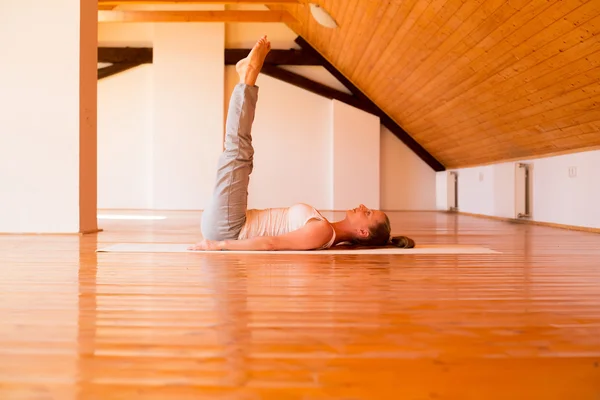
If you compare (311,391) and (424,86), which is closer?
(311,391)

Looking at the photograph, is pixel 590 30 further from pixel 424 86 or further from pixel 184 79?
pixel 184 79

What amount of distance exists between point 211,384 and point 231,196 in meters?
1.98

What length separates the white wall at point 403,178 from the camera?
31.7ft

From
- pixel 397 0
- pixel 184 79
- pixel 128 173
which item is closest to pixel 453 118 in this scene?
pixel 397 0

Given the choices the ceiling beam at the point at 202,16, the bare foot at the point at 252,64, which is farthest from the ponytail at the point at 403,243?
the ceiling beam at the point at 202,16

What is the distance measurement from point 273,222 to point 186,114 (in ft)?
21.7

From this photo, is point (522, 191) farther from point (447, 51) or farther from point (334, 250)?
point (334, 250)

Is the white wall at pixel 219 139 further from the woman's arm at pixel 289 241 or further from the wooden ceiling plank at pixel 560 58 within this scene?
the woman's arm at pixel 289 241

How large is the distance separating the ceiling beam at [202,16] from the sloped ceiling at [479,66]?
0.27 metres

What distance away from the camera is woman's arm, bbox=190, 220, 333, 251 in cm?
288

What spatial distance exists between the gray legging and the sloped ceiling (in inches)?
82.9

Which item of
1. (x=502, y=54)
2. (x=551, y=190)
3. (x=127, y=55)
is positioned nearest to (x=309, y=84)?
(x=127, y=55)

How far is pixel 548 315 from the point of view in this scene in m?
1.49

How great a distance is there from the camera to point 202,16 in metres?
8.51
